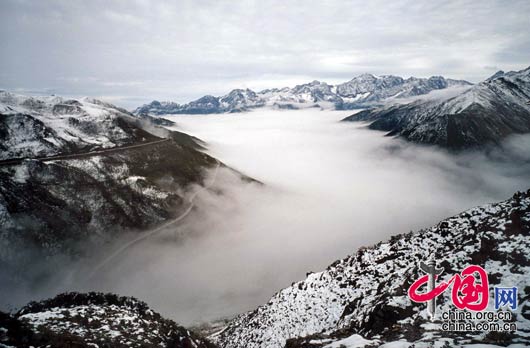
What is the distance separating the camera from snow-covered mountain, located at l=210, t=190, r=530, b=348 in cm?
2042

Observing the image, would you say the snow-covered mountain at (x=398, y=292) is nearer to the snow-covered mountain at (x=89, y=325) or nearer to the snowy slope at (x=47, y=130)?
the snow-covered mountain at (x=89, y=325)

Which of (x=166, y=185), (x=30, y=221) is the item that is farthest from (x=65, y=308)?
(x=166, y=185)

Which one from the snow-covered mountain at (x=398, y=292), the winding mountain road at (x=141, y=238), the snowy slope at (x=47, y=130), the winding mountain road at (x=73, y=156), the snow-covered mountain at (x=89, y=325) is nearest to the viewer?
the snow-covered mountain at (x=398, y=292)

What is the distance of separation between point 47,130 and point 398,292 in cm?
19584

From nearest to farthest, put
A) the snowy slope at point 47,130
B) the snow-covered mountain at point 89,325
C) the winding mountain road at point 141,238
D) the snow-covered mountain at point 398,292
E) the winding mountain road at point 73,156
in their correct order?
the snow-covered mountain at point 398,292 < the snow-covered mountain at point 89,325 < the winding mountain road at point 141,238 < the winding mountain road at point 73,156 < the snowy slope at point 47,130

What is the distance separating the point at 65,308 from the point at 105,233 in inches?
4218

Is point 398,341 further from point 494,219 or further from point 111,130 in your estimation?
point 111,130

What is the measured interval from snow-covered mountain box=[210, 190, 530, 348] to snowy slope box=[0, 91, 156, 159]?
155925mm

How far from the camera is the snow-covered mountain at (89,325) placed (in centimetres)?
2531

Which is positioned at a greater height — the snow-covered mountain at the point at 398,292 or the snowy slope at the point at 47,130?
the snowy slope at the point at 47,130

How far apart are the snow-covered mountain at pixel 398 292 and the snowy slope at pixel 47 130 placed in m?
156

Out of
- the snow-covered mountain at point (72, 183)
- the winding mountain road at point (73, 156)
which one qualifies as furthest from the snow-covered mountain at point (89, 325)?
the winding mountain road at point (73, 156)

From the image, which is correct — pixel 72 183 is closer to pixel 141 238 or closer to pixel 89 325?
pixel 141 238

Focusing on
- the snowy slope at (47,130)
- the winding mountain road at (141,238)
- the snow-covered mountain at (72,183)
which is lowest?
the winding mountain road at (141,238)
